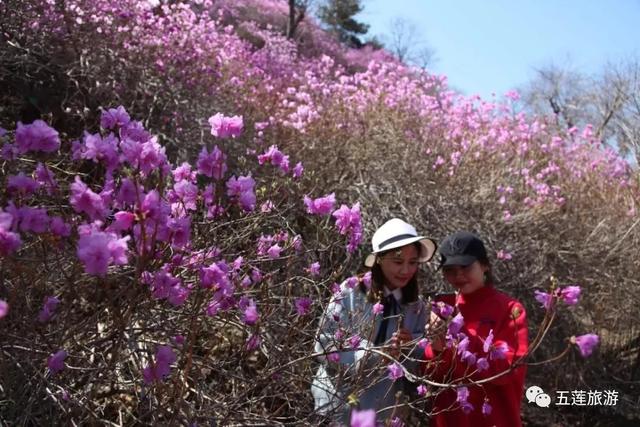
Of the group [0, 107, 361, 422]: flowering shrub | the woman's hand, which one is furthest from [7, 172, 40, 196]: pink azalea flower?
the woman's hand

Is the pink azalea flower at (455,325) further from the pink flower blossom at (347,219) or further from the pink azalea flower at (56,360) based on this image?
the pink azalea flower at (56,360)

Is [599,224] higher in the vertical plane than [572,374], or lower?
higher

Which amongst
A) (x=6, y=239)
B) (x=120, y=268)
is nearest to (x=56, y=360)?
(x=120, y=268)

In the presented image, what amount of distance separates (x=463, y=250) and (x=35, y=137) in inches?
65.0

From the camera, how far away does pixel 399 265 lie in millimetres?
2180

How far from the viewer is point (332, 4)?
904 inches

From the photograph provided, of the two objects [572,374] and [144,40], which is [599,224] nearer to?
[572,374]

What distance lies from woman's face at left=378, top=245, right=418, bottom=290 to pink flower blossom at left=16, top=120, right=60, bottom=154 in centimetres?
130

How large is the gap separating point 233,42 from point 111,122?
19.7 feet

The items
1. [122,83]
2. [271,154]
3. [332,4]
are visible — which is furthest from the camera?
[332,4]

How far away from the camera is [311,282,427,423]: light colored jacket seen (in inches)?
69.9

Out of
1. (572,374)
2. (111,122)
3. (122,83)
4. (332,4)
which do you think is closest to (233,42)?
(122,83)

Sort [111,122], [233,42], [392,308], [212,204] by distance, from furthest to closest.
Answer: [233,42]
[392,308]
[212,204]
[111,122]

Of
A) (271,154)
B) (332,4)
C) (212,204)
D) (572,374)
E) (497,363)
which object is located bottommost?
(572,374)
